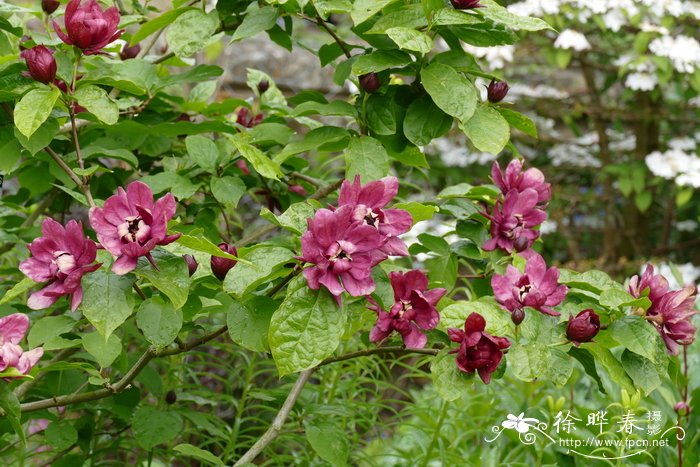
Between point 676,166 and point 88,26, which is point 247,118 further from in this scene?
point 676,166

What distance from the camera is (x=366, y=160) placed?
4.27 ft

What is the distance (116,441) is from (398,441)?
3.39 ft

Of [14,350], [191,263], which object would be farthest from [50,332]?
[191,263]

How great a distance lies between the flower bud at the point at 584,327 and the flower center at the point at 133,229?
0.57 meters

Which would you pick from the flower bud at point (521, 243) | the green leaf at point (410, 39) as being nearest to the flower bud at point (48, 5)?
the green leaf at point (410, 39)

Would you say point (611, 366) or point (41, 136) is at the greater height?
point (41, 136)

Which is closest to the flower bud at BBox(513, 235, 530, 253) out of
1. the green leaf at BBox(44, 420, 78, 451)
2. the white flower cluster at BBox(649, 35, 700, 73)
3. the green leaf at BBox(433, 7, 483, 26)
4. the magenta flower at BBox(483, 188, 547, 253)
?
the magenta flower at BBox(483, 188, 547, 253)

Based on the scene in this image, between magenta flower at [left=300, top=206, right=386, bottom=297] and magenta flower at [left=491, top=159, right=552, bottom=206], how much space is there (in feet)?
1.27

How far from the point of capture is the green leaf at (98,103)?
118 centimetres

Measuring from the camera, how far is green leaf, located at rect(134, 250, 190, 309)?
39.6 inches

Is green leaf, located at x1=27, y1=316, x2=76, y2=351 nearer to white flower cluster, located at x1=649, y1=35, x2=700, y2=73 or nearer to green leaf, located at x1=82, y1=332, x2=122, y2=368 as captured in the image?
green leaf, located at x1=82, y1=332, x2=122, y2=368

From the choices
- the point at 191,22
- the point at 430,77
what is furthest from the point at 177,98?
the point at 430,77

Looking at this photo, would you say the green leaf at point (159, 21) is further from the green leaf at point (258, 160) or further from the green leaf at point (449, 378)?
the green leaf at point (449, 378)

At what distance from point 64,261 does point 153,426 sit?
23.1 inches
